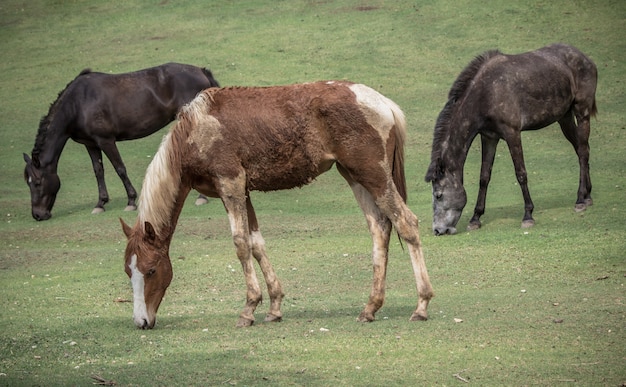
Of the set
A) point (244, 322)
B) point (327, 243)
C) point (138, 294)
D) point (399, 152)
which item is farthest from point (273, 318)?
point (327, 243)

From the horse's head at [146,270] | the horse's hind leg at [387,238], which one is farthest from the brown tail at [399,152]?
the horse's head at [146,270]

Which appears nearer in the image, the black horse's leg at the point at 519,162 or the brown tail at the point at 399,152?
the brown tail at the point at 399,152

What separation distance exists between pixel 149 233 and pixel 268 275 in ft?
4.04

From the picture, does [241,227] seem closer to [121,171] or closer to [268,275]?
[268,275]

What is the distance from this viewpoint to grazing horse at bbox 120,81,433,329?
8859mm

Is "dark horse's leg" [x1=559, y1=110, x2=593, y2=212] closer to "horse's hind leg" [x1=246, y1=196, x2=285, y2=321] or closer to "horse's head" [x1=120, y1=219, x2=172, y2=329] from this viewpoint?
"horse's hind leg" [x1=246, y1=196, x2=285, y2=321]

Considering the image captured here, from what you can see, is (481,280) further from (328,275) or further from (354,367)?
(354,367)

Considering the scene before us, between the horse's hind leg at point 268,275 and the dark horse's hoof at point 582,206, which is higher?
the horse's hind leg at point 268,275

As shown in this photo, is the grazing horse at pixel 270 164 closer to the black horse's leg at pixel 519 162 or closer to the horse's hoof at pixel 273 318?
the horse's hoof at pixel 273 318

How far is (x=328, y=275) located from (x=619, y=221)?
4.75m

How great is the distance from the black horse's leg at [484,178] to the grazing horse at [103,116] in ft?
20.3

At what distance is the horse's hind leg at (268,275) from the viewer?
Result: 30.3 feet

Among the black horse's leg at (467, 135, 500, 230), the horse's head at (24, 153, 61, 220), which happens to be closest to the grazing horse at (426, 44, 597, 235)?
the black horse's leg at (467, 135, 500, 230)

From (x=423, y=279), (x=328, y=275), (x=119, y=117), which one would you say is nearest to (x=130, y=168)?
(x=119, y=117)
